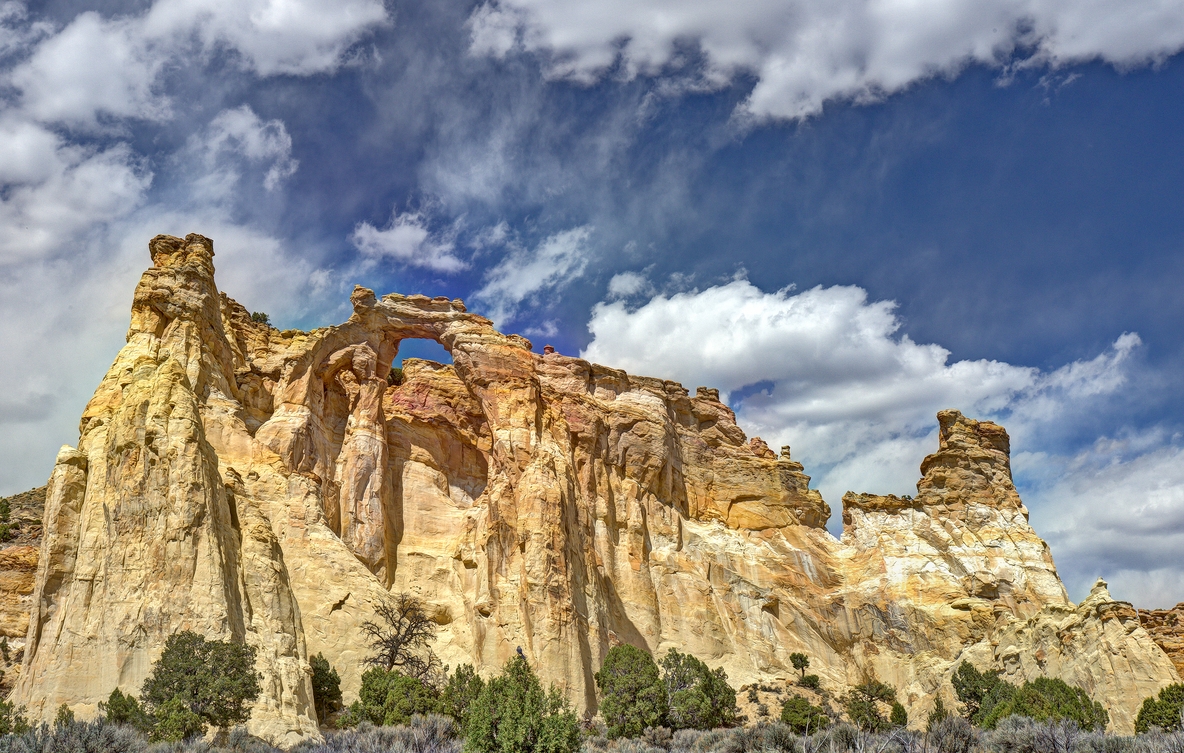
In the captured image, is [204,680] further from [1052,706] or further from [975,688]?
[975,688]

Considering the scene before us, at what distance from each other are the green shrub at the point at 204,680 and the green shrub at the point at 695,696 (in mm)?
16865

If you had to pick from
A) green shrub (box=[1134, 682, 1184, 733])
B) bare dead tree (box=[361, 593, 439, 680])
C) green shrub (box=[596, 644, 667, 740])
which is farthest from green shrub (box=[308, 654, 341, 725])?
green shrub (box=[1134, 682, 1184, 733])

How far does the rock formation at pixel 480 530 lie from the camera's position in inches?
1334

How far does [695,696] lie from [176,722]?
20.2m

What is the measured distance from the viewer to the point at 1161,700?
32.0m

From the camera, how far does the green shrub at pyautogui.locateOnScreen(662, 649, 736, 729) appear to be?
35.9m

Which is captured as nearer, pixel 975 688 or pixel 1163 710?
pixel 1163 710

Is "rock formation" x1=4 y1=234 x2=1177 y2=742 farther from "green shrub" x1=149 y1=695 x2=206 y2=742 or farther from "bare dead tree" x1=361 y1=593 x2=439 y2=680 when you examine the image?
"green shrub" x1=149 y1=695 x2=206 y2=742

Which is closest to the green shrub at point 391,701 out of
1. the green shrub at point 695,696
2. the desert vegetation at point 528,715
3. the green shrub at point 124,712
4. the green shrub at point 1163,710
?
the desert vegetation at point 528,715

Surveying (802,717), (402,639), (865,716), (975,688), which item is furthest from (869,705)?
(402,639)

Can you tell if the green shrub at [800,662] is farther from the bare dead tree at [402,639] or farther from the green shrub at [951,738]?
the green shrub at [951,738]

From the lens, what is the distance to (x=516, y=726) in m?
21.3

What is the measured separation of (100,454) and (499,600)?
19620 millimetres

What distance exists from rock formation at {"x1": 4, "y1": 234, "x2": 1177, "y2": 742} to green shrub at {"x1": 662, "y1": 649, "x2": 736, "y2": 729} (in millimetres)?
4849
